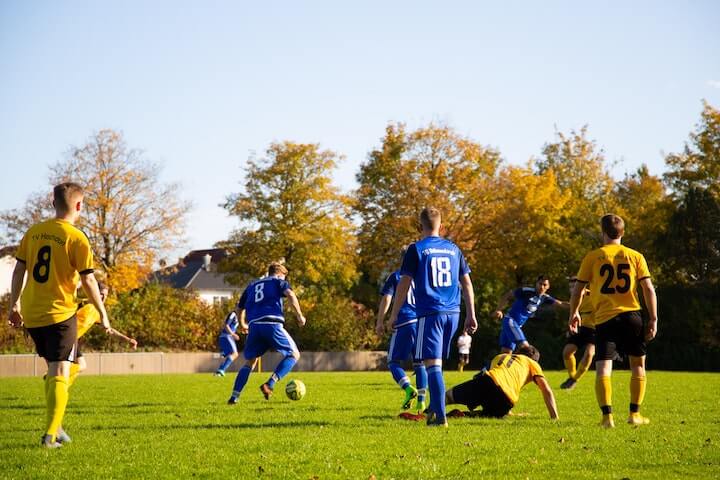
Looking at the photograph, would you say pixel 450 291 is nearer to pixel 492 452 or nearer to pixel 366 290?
pixel 492 452

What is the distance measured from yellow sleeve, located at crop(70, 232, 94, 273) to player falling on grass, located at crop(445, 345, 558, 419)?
4.51m

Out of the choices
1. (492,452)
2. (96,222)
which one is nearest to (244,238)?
(96,222)

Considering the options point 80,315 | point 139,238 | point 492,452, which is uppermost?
point 139,238

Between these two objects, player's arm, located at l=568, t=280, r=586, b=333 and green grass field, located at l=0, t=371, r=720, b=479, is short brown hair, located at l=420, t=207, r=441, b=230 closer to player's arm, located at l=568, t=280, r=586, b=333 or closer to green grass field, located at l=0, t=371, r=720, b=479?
player's arm, located at l=568, t=280, r=586, b=333

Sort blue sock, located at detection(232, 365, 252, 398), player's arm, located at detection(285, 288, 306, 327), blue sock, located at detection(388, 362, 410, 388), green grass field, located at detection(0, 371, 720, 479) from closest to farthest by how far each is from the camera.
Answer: green grass field, located at detection(0, 371, 720, 479)
blue sock, located at detection(388, 362, 410, 388)
blue sock, located at detection(232, 365, 252, 398)
player's arm, located at detection(285, 288, 306, 327)

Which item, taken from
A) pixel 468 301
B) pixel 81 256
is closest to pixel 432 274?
pixel 468 301

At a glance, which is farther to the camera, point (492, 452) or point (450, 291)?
point (450, 291)

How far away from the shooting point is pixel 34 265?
25.4 ft

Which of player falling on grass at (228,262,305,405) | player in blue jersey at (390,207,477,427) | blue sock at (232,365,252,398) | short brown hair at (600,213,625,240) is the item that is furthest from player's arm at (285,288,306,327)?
short brown hair at (600,213,625,240)

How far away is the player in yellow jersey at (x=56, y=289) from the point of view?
25.1 ft

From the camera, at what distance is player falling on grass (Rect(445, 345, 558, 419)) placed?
9898 millimetres

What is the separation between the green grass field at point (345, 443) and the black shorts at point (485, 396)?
0.21 meters

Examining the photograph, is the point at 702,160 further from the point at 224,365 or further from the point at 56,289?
the point at 56,289

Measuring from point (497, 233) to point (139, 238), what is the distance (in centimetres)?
1739
